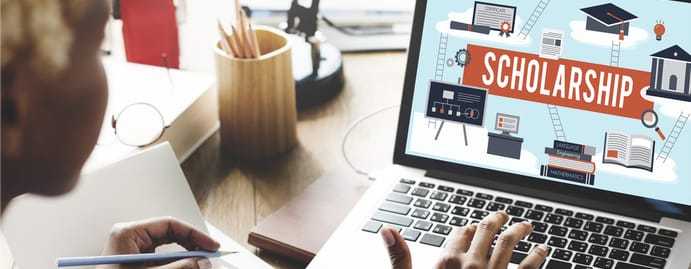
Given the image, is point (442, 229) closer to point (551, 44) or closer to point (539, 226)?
point (539, 226)

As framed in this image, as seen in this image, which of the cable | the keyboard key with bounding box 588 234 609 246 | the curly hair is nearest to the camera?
the curly hair

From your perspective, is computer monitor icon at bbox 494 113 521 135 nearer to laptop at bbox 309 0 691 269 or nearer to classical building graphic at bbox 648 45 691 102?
laptop at bbox 309 0 691 269

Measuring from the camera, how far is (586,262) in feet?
2.84

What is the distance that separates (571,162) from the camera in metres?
0.95

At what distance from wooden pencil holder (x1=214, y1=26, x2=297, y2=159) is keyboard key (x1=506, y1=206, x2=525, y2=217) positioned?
0.33m

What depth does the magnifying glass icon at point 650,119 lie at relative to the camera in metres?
0.91

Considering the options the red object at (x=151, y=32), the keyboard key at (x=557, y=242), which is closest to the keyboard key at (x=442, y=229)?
the keyboard key at (x=557, y=242)

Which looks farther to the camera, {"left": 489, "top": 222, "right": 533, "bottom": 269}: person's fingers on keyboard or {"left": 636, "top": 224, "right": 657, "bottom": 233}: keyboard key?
{"left": 636, "top": 224, "right": 657, "bottom": 233}: keyboard key

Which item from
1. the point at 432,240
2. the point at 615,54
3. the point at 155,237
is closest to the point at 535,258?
the point at 432,240

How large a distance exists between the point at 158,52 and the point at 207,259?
1.47ft

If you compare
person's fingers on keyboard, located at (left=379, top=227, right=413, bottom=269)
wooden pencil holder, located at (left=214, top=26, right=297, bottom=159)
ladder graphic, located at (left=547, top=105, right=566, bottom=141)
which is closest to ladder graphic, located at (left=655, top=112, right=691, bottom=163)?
ladder graphic, located at (left=547, top=105, right=566, bottom=141)

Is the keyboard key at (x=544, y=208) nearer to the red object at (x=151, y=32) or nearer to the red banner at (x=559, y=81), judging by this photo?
the red banner at (x=559, y=81)

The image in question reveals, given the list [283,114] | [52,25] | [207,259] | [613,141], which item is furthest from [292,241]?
[52,25]

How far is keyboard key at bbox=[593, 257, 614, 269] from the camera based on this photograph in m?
0.86
